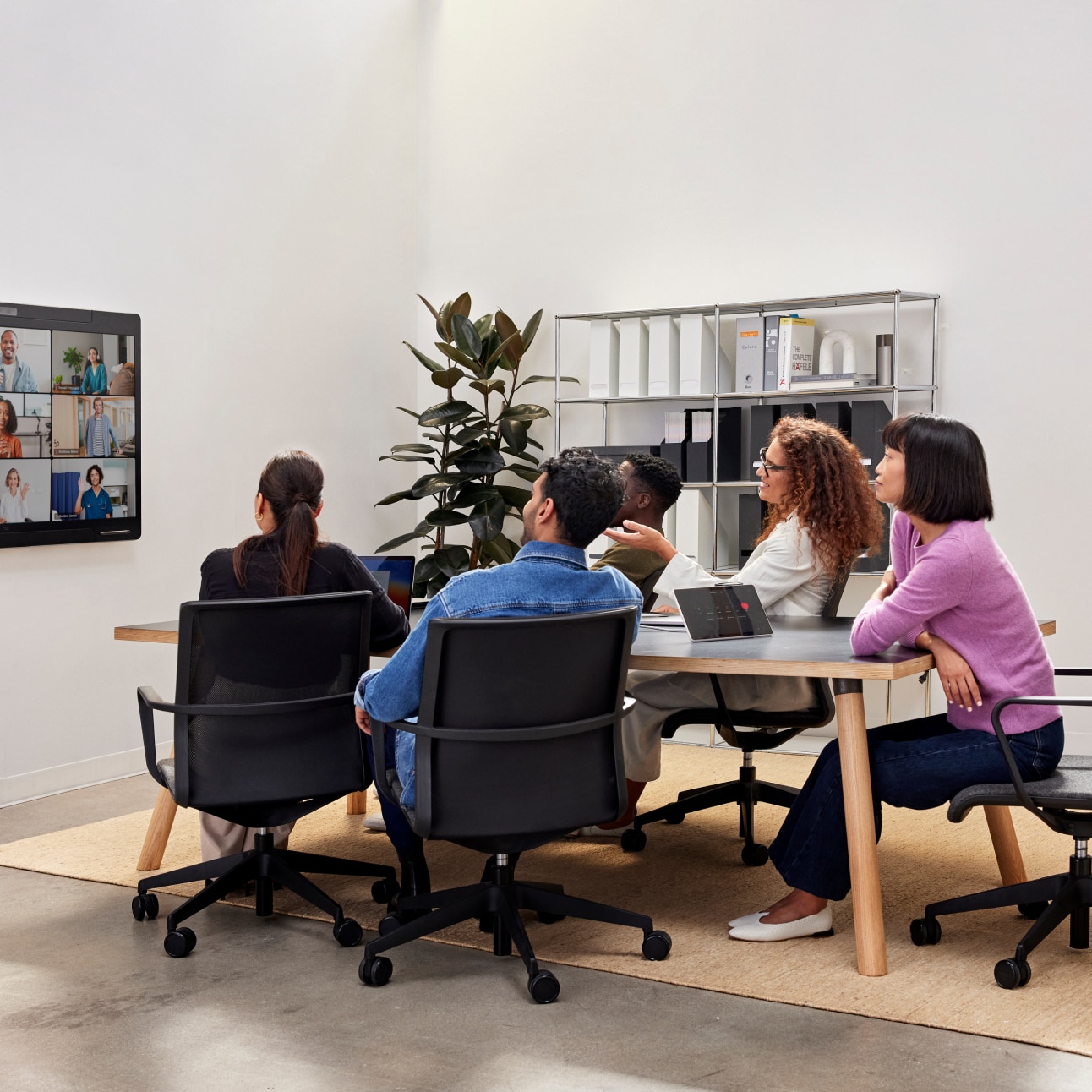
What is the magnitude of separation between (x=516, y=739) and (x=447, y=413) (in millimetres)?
3656

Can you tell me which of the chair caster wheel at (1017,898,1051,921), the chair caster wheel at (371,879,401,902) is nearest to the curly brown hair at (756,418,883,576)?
the chair caster wheel at (1017,898,1051,921)

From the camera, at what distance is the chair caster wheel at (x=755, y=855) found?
12.6ft

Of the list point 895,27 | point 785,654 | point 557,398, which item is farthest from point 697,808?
point 895,27

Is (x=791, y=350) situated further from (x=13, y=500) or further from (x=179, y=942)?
(x=179, y=942)

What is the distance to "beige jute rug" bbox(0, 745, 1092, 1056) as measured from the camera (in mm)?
2758

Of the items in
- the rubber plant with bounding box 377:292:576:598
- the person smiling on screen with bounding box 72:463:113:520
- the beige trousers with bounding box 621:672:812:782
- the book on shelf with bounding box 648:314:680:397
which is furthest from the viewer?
the rubber plant with bounding box 377:292:576:598

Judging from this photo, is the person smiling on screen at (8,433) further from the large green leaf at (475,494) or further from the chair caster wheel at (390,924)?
the chair caster wheel at (390,924)

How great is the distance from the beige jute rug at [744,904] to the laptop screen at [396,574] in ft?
2.62

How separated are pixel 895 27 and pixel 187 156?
3068mm

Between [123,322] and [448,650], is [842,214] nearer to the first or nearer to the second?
[123,322]

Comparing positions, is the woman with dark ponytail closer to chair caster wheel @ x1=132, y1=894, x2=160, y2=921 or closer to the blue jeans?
chair caster wheel @ x1=132, y1=894, x2=160, y2=921

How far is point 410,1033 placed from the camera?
2.61 meters

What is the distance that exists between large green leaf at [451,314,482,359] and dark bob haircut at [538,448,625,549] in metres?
3.32

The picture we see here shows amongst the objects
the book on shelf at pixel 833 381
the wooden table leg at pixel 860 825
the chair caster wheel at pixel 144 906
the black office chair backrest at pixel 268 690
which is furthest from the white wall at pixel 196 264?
the wooden table leg at pixel 860 825
